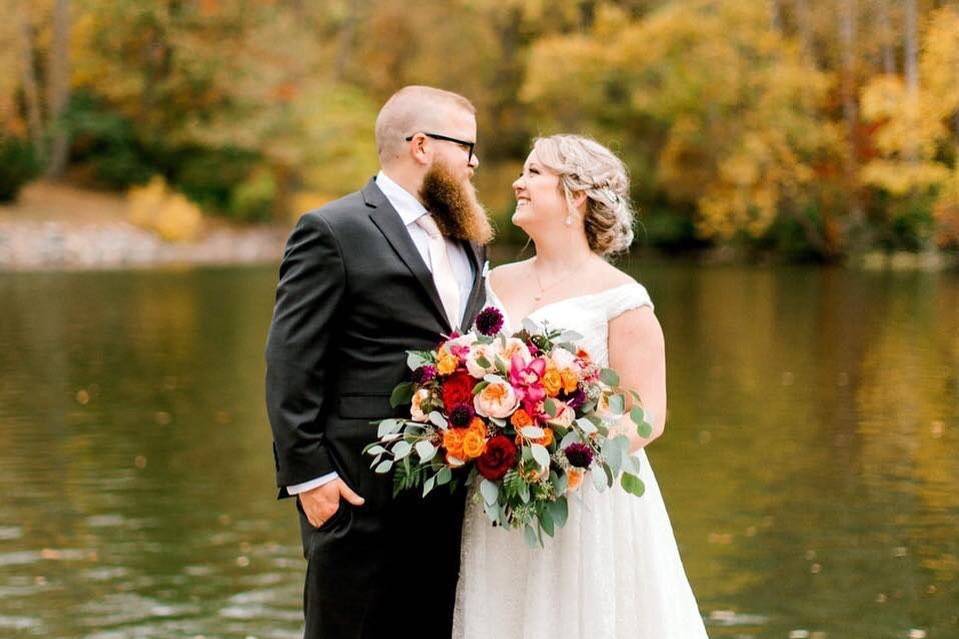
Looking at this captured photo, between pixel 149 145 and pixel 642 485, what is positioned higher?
pixel 149 145

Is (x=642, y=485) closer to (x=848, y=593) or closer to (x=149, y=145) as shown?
(x=848, y=593)

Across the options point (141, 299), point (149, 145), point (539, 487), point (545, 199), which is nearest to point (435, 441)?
point (539, 487)

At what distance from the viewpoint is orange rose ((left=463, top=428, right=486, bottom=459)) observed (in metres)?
3.44

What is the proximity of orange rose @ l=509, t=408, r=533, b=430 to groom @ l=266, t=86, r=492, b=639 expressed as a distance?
38 cm

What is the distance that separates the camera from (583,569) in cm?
380

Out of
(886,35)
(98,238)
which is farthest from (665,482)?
(98,238)

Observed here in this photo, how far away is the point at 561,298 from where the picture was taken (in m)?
3.98

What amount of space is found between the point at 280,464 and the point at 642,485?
98 centimetres

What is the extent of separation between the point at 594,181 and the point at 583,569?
1125mm

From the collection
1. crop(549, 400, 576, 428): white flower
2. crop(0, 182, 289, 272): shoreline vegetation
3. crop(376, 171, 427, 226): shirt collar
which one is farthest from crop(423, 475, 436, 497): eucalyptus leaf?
crop(0, 182, 289, 272): shoreline vegetation

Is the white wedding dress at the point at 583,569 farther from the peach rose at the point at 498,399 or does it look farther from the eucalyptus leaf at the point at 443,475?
the peach rose at the point at 498,399

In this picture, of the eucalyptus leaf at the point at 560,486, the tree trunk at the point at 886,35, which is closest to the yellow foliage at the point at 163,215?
the tree trunk at the point at 886,35

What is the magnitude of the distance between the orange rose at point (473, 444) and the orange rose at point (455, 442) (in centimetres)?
2

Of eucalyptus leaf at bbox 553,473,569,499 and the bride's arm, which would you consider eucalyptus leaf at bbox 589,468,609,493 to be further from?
the bride's arm
